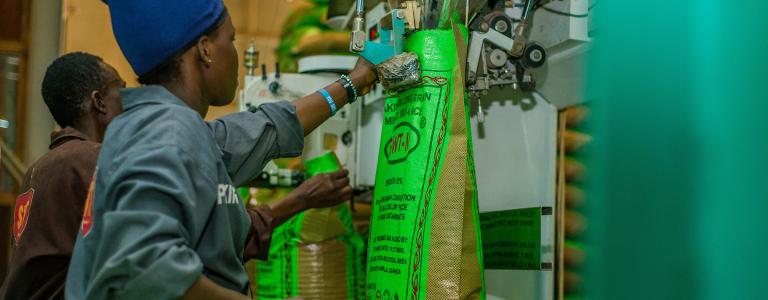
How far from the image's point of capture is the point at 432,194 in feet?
6.12

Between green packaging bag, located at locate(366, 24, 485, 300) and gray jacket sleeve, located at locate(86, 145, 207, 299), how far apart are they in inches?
26.8

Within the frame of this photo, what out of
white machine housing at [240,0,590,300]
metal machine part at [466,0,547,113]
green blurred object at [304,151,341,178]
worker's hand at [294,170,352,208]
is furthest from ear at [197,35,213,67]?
green blurred object at [304,151,341,178]

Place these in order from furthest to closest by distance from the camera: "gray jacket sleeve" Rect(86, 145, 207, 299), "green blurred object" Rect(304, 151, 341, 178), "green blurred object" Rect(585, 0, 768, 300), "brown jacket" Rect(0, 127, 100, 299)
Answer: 1. "green blurred object" Rect(304, 151, 341, 178)
2. "brown jacket" Rect(0, 127, 100, 299)
3. "green blurred object" Rect(585, 0, 768, 300)
4. "gray jacket sleeve" Rect(86, 145, 207, 299)

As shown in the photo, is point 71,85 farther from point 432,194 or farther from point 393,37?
point 432,194

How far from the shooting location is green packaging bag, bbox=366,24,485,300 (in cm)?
185

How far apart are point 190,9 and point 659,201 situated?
2.98 feet

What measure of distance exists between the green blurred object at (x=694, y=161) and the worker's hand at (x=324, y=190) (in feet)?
3.48

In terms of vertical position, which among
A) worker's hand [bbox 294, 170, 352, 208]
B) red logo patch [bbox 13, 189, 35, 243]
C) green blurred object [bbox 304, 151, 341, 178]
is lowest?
red logo patch [bbox 13, 189, 35, 243]

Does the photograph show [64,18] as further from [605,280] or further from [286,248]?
[605,280]

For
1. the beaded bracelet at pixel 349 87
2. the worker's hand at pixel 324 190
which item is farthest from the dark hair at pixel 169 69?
the worker's hand at pixel 324 190

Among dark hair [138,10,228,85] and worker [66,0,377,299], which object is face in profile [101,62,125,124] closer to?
worker [66,0,377,299]

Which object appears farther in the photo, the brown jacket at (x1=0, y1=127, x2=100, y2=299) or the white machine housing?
the white machine housing

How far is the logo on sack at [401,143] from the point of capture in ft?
6.29

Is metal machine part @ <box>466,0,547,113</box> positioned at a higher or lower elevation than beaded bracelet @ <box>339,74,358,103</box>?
higher
